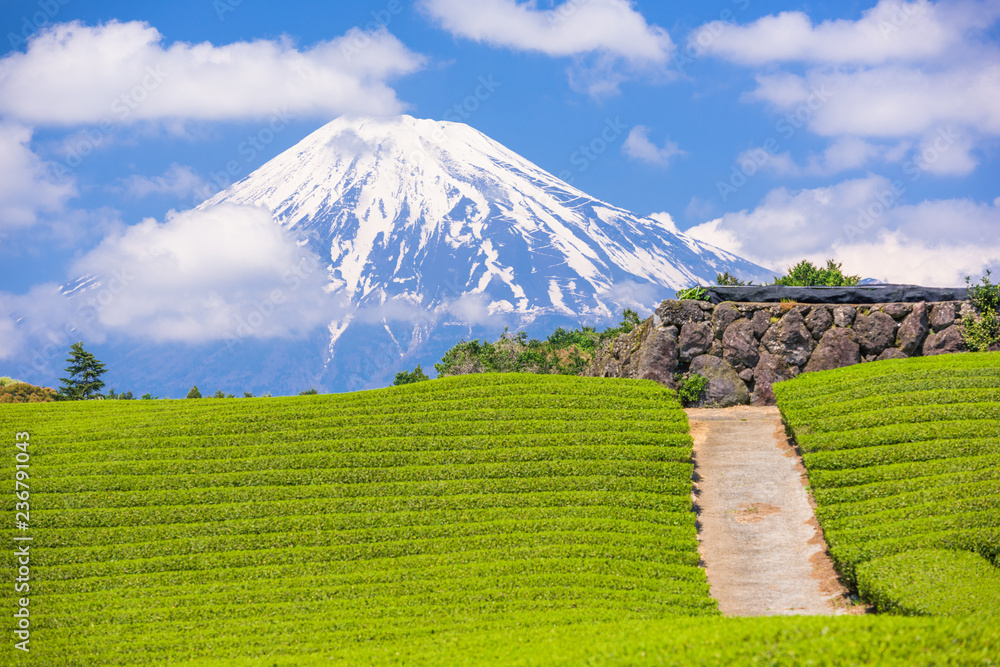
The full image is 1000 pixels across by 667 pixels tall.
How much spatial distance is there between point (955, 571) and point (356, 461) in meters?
14.3

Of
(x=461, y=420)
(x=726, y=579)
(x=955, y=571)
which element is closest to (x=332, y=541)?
(x=461, y=420)

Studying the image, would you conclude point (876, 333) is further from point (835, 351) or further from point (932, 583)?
point (932, 583)

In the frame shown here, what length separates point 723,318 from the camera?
2609 centimetres

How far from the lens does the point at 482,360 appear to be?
53656 millimetres

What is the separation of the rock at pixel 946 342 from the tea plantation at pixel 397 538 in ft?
14.7

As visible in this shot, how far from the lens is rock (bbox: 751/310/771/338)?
25.8m

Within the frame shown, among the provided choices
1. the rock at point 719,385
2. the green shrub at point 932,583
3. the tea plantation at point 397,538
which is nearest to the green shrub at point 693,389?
the rock at point 719,385

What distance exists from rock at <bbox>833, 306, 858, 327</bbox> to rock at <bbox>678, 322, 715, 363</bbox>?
183 inches

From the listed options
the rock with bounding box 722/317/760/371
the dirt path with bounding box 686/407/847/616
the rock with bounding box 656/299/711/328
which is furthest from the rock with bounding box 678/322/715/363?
the dirt path with bounding box 686/407/847/616

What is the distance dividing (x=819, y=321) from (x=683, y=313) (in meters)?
5.01

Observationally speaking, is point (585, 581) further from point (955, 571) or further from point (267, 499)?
point (267, 499)

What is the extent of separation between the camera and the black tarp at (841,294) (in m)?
25.8

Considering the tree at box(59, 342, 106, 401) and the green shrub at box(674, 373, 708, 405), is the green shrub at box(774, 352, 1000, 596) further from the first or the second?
the tree at box(59, 342, 106, 401)

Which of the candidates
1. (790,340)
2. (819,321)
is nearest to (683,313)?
(790,340)
